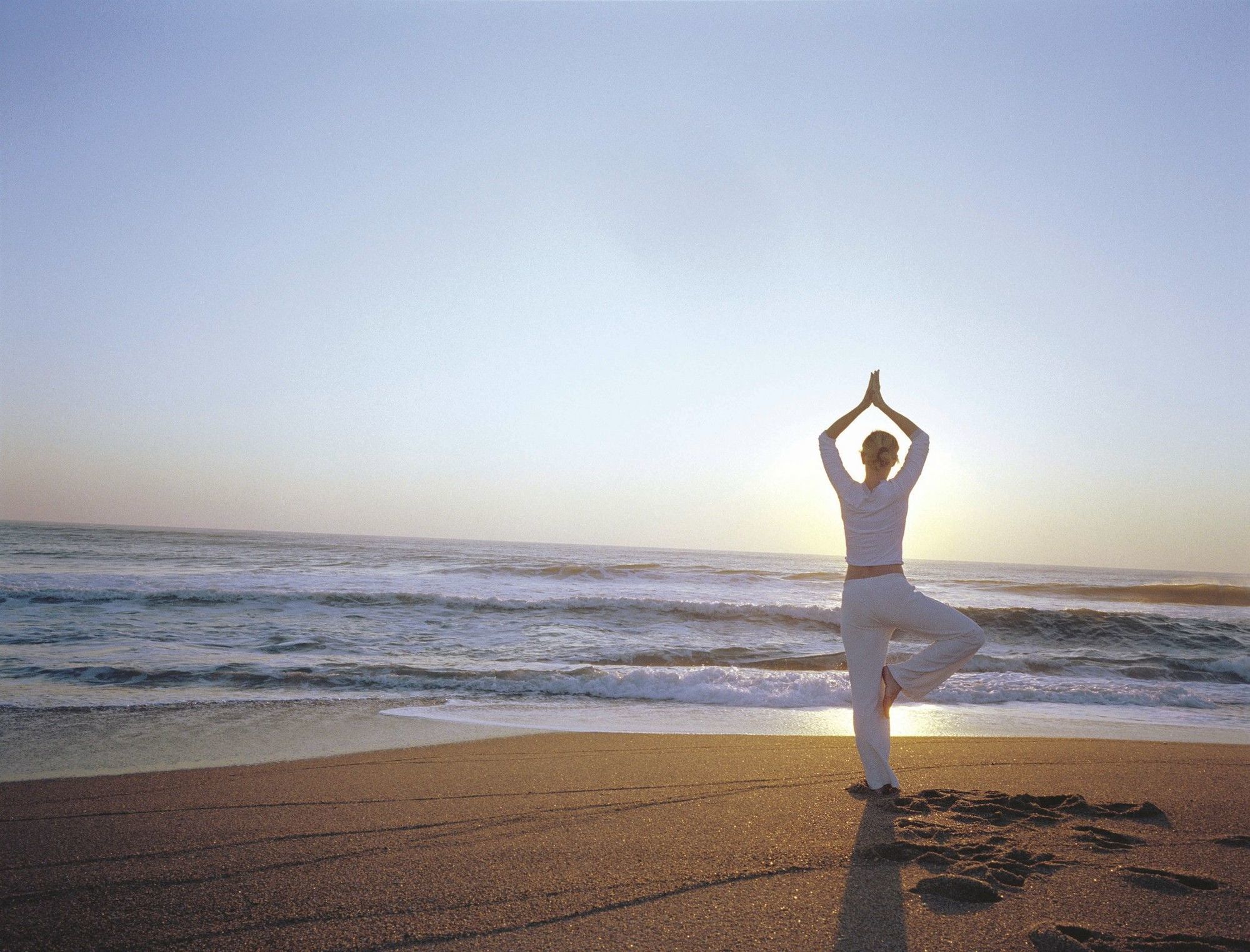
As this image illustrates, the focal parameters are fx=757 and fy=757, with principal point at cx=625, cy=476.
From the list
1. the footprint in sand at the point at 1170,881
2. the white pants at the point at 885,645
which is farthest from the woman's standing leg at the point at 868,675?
the footprint in sand at the point at 1170,881

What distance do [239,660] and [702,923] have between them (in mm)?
9237

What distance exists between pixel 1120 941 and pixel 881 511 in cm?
210

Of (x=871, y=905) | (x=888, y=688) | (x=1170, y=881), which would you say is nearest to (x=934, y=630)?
(x=888, y=688)

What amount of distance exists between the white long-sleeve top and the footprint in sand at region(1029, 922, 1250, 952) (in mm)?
1916

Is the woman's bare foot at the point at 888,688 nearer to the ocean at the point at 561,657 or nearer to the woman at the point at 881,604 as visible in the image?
the woman at the point at 881,604

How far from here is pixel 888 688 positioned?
4.11 m

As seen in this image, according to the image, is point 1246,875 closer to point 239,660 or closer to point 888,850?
point 888,850

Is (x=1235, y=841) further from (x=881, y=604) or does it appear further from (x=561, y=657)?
(x=561, y=657)

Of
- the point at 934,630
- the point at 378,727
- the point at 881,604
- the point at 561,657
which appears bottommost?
the point at 561,657

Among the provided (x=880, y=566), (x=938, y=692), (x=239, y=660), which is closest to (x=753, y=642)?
(x=938, y=692)

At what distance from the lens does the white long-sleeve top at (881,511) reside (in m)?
3.93

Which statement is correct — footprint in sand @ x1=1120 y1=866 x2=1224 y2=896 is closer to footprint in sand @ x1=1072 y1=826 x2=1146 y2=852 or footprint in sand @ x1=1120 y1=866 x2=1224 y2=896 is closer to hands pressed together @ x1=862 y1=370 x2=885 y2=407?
footprint in sand @ x1=1072 y1=826 x2=1146 y2=852

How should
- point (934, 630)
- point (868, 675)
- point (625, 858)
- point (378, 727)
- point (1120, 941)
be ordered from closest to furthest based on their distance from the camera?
1. point (1120, 941)
2. point (625, 858)
3. point (934, 630)
4. point (868, 675)
5. point (378, 727)

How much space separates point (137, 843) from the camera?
323 centimetres
